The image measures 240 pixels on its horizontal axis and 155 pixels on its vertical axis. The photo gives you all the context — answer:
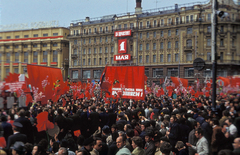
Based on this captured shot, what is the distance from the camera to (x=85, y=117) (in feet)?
28.9

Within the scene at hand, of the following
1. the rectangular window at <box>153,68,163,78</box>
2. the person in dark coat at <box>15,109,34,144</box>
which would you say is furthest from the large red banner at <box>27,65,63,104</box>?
the rectangular window at <box>153,68,163,78</box>

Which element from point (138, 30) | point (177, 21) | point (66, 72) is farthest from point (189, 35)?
point (66, 72)

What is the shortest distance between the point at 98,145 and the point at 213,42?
391 centimetres

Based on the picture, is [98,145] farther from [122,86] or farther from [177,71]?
Answer: [177,71]

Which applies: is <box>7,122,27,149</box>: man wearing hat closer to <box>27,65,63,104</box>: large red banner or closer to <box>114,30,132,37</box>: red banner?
<box>27,65,63,104</box>: large red banner

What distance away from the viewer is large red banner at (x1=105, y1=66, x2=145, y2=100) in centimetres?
1270

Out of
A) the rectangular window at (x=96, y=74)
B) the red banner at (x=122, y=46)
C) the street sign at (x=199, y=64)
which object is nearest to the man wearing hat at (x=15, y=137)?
the street sign at (x=199, y=64)

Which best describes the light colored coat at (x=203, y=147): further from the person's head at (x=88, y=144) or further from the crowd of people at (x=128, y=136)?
the person's head at (x=88, y=144)

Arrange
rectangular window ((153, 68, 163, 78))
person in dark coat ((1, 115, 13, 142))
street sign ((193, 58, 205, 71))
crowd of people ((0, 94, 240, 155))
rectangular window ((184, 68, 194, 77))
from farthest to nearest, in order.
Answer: rectangular window ((153, 68, 163, 78))
rectangular window ((184, 68, 194, 77))
street sign ((193, 58, 205, 71))
person in dark coat ((1, 115, 13, 142))
crowd of people ((0, 94, 240, 155))

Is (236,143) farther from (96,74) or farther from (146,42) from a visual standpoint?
(96,74)

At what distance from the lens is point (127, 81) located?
1300 cm

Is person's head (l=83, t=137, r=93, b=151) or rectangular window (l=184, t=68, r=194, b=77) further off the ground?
rectangular window (l=184, t=68, r=194, b=77)

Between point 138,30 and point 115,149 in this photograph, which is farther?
point 138,30

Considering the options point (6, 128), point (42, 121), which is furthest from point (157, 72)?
point (6, 128)
